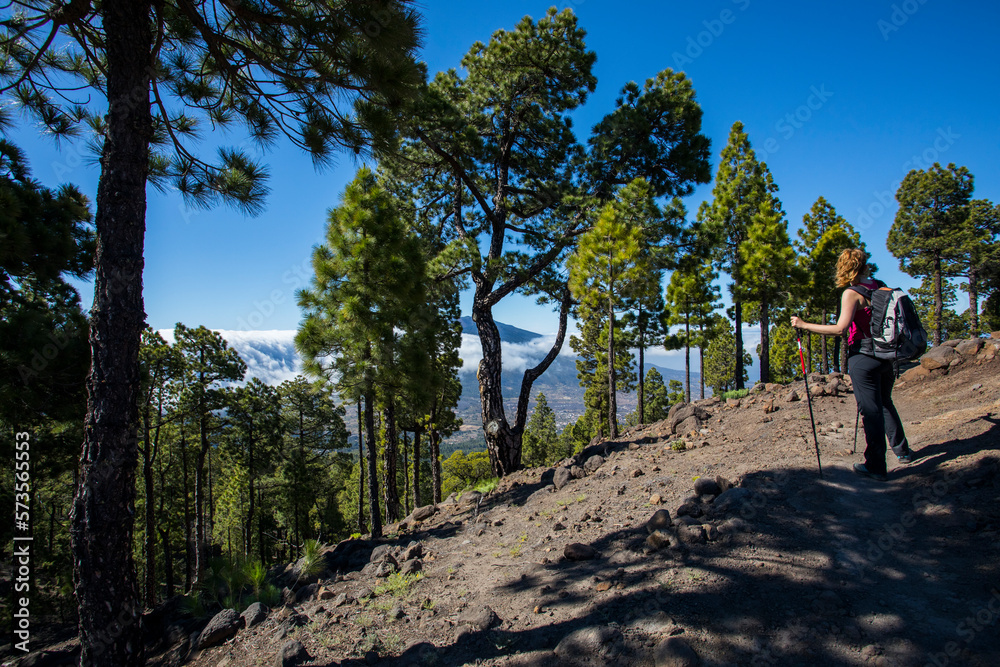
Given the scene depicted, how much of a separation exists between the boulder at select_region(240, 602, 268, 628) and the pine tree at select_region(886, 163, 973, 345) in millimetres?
33383

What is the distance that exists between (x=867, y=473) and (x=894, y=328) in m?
1.64

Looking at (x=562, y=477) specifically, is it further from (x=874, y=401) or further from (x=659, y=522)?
(x=874, y=401)

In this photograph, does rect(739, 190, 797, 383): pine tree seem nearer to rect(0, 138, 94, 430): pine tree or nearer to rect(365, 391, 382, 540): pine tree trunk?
rect(365, 391, 382, 540): pine tree trunk

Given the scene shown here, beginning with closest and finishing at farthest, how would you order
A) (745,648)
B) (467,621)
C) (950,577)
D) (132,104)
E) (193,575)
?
(745,648) < (950,577) < (467,621) < (132,104) < (193,575)

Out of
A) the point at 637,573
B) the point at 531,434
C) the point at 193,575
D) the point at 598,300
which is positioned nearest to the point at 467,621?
the point at 637,573

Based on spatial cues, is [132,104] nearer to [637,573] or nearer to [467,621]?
[467,621]

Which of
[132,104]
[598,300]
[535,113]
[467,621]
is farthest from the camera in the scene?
[598,300]

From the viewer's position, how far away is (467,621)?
150 inches

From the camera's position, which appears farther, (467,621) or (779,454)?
(779,454)

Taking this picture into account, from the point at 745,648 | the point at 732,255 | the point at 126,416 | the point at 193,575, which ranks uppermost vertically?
the point at 732,255

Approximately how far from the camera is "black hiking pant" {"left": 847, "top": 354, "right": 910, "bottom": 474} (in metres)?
4.79

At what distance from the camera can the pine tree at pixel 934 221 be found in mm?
25828

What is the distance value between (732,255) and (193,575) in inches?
1283

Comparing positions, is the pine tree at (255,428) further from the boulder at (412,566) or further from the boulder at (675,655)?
the boulder at (675,655)
